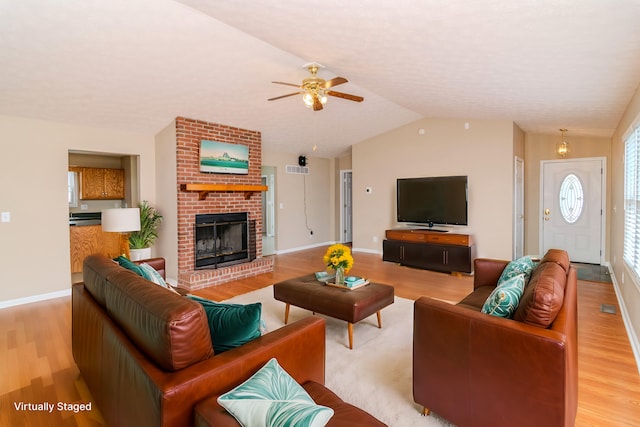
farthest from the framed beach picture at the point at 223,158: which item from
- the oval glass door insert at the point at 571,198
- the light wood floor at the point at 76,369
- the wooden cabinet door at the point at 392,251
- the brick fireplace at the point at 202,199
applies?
the oval glass door insert at the point at 571,198

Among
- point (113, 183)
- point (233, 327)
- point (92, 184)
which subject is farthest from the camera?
point (113, 183)

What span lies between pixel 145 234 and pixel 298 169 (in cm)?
389

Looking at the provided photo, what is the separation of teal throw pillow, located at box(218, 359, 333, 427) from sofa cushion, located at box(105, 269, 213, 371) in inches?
9.4

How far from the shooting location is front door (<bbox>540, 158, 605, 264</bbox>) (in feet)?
19.5

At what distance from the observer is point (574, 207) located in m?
6.14

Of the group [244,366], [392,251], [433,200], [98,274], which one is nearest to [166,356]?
[244,366]

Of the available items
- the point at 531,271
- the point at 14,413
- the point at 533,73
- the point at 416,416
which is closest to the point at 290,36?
the point at 533,73

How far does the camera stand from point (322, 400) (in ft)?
4.77

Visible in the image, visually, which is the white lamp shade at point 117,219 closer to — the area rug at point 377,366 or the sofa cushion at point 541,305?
the area rug at point 377,366

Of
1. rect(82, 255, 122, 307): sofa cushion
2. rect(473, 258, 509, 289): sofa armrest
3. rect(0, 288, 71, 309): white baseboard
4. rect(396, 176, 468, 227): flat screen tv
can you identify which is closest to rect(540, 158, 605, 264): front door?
rect(396, 176, 468, 227): flat screen tv

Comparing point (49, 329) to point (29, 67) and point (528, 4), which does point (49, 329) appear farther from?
point (528, 4)

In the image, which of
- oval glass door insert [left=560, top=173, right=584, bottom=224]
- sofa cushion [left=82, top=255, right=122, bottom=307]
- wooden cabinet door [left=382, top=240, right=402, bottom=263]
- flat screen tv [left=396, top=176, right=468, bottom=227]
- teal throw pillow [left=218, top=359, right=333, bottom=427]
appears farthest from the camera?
wooden cabinet door [left=382, top=240, right=402, bottom=263]

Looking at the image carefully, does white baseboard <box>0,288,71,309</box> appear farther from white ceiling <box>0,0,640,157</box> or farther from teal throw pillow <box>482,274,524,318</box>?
teal throw pillow <box>482,274,524,318</box>

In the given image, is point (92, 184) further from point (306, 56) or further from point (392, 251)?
point (392, 251)
